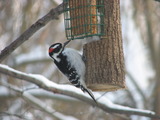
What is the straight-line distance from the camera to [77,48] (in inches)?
456

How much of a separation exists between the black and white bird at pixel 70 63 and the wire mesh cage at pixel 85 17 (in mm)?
406

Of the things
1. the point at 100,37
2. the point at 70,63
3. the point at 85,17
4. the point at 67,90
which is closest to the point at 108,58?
the point at 100,37

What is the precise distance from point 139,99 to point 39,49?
364 cm

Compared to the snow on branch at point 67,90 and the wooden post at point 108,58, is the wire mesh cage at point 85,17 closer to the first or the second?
the wooden post at point 108,58

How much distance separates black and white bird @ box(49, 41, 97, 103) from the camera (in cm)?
610

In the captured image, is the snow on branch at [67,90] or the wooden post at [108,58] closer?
the wooden post at [108,58]

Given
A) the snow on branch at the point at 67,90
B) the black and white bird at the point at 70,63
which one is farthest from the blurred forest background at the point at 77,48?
the black and white bird at the point at 70,63

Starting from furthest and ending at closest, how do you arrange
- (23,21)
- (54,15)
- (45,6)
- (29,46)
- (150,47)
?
(150,47) → (29,46) → (45,6) → (23,21) → (54,15)

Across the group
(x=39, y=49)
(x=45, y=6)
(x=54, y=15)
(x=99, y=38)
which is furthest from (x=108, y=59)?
(x=39, y=49)

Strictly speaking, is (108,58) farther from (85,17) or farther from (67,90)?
(67,90)

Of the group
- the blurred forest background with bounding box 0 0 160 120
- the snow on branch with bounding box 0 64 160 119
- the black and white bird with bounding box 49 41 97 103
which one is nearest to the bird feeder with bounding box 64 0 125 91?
the black and white bird with bounding box 49 41 97 103

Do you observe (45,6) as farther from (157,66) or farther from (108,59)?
(108,59)

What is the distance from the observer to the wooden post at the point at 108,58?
220 inches

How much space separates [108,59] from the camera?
5.66 meters
